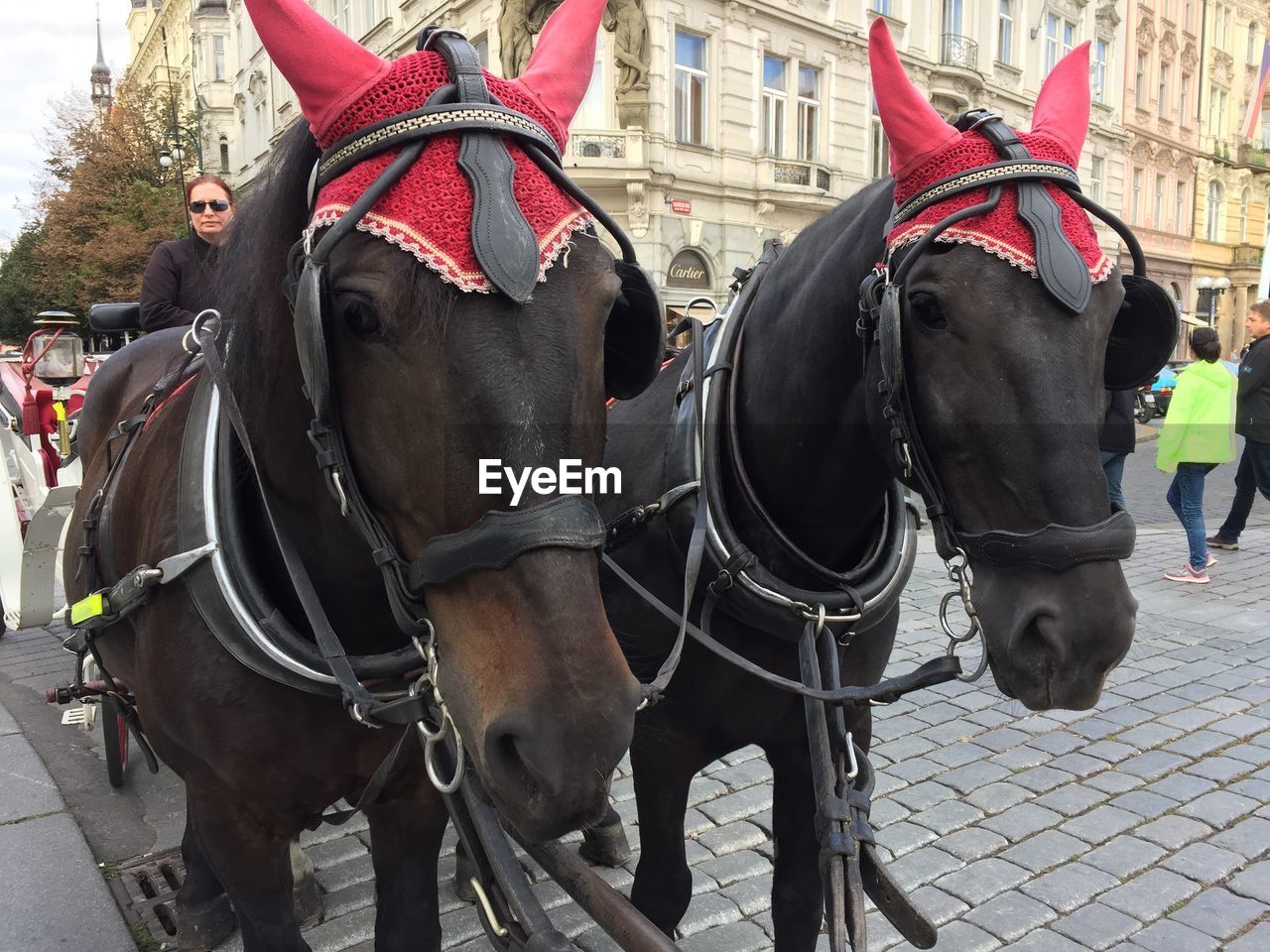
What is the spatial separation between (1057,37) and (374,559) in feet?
107

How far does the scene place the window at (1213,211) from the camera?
35.1 meters

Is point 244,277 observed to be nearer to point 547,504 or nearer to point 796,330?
point 547,504

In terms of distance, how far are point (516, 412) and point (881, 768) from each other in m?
3.26

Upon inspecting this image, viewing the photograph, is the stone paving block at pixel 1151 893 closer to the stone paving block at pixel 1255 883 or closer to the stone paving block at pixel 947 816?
the stone paving block at pixel 1255 883

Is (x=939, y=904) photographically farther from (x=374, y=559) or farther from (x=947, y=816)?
(x=374, y=559)

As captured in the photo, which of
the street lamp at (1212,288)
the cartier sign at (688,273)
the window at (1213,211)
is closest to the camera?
the cartier sign at (688,273)

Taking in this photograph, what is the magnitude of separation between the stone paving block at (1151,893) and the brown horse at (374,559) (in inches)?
87.5

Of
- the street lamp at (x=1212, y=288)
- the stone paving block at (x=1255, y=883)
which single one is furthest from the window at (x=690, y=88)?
the street lamp at (x=1212, y=288)

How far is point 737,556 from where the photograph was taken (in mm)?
1940

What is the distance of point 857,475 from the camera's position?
1.91 metres

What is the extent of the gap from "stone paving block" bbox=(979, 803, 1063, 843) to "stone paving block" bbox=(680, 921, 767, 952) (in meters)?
1.14


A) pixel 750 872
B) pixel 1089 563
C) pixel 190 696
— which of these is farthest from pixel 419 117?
pixel 750 872

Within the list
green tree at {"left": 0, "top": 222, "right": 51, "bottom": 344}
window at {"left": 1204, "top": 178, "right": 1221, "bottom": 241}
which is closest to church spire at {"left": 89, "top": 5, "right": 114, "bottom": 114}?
green tree at {"left": 0, "top": 222, "right": 51, "bottom": 344}

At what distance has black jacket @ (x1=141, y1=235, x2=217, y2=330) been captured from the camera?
3796mm
